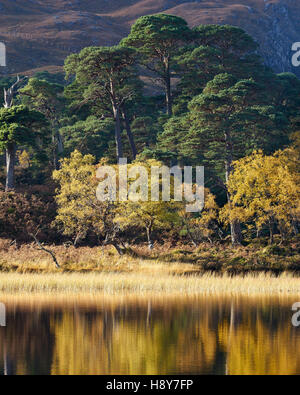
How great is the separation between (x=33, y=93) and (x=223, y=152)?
24.0 meters

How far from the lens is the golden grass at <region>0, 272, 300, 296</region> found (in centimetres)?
3541

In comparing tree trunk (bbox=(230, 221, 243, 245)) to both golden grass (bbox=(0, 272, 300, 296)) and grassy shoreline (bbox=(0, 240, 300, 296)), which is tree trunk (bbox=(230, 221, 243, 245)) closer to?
grassy shoreline (bbox=(0, 240, 300, 296))

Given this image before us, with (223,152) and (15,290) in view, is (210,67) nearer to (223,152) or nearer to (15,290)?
(223,152)

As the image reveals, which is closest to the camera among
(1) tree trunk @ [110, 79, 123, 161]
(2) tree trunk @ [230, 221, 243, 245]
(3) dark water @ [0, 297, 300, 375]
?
(3) dark water @ [0, 297, 300, 375]

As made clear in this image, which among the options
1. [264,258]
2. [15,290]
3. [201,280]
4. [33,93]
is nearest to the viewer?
[15,290]

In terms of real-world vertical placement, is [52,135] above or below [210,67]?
below

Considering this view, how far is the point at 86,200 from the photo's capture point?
4828cm

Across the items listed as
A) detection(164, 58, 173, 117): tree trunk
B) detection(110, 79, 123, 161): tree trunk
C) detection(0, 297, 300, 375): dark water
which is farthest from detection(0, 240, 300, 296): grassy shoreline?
detection(164, 58, 173, 117): tree trunk

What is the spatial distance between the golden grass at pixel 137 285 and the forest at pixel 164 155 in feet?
20.0

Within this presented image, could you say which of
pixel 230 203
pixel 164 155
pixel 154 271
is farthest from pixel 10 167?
pixel 154 271

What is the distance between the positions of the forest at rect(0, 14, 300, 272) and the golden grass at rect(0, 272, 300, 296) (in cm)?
609

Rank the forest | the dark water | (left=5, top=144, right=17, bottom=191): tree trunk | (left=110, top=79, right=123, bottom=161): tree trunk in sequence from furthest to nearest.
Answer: (left=110, top=79, right=123, bottom=161): tree trunk < (left=5, top=144, right=17, bottom=191): tree trunk < the forest < the dark water

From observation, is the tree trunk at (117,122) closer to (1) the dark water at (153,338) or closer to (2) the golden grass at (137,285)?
(2) the golden grass at (137,285)
